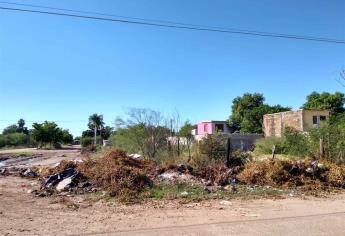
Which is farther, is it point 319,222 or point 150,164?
point 150,164

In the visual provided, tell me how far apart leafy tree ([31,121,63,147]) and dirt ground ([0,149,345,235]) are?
6451 cm

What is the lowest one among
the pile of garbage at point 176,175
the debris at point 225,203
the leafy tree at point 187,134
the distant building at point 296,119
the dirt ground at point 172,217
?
the dirt ground at point 172,217

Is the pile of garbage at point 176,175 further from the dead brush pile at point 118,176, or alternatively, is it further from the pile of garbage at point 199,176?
the dead brush pile at point 118,176

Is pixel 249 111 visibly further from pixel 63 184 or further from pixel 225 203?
pixel 225 203

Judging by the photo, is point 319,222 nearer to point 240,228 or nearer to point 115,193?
point 240,228

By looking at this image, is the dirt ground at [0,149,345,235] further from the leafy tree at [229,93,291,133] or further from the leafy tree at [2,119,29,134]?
the leafy tree at [2,119,29,134]

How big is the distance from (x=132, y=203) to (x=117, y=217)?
1.98 metres

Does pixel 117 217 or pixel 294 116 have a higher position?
pixel 294 116

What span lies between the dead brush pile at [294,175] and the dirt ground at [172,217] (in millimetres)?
1784

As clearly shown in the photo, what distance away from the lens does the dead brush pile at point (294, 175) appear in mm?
14594

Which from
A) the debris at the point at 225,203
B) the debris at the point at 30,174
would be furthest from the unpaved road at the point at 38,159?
the debris at the point at 225,203

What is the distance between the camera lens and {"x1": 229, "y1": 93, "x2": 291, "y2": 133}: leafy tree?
223 feet

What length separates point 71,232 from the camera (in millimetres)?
8070

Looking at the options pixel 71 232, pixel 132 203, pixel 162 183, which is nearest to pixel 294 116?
pixel 162 183
